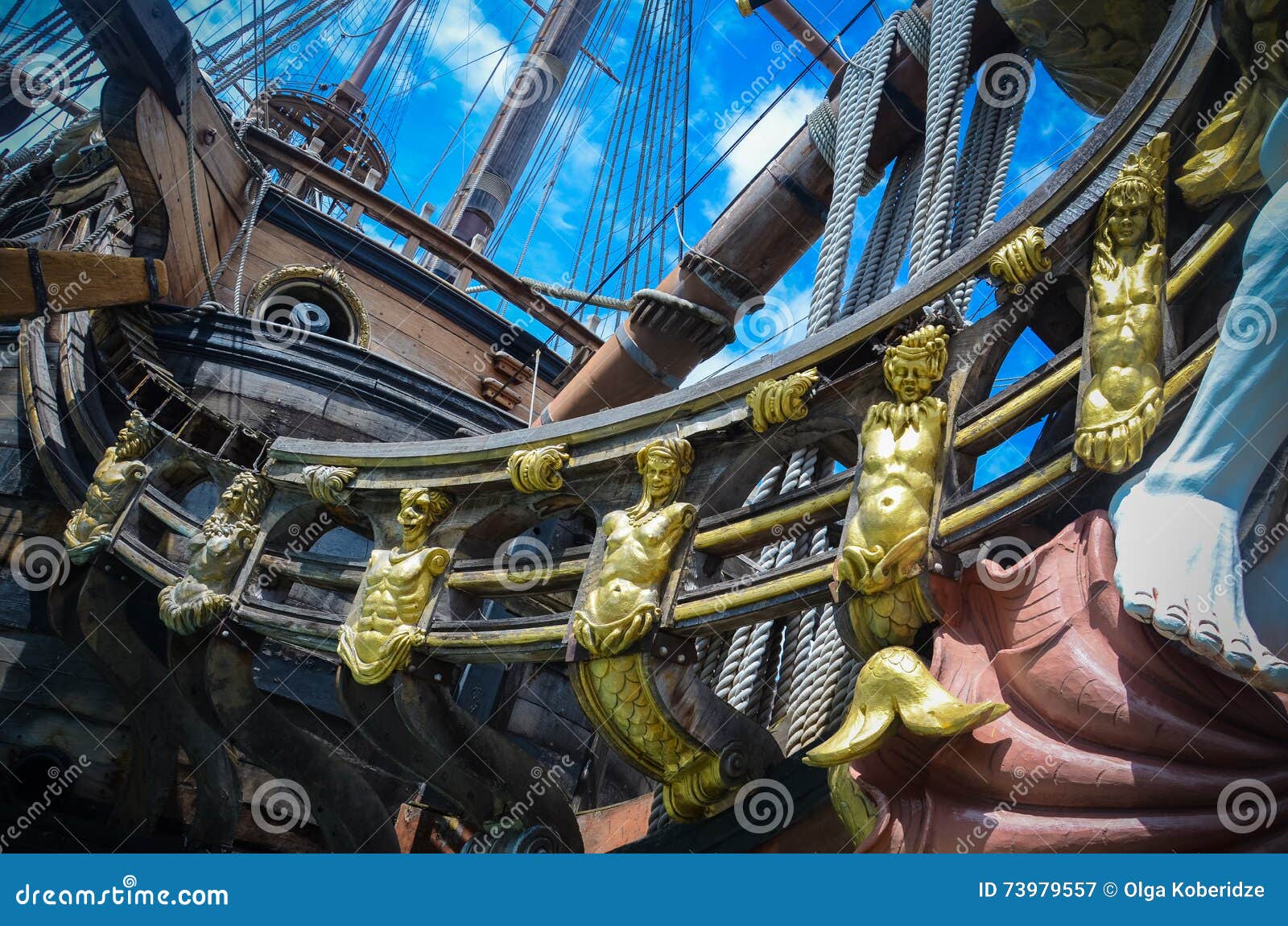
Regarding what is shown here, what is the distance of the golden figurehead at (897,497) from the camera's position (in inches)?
159

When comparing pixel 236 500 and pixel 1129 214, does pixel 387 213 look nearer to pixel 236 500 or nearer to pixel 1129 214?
pixel 236 500

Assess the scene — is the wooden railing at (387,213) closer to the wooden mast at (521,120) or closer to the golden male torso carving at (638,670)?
the wooden mast at (521,120)

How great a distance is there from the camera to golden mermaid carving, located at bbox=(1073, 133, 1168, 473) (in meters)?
3.76

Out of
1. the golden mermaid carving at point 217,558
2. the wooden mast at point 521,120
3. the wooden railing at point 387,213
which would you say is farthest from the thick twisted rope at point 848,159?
the wooden mast at point 521,120

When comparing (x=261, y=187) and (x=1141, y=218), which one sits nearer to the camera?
(x=1141, y=218)

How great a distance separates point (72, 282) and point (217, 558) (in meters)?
2.40

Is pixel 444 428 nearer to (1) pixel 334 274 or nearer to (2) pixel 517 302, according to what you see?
(1) pixel 334 274

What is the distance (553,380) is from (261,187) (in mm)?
3336

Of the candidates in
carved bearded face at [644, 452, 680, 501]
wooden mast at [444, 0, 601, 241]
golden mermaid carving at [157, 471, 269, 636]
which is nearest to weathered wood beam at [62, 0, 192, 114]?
golden mermaid carving at [157, 471, 269, 636]

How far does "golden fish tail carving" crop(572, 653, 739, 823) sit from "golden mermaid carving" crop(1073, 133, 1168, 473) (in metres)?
1.78

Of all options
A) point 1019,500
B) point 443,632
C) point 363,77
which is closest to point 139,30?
point 443,632

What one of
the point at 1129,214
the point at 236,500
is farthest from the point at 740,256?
the point at 1129,214

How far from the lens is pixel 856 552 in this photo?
4.07m

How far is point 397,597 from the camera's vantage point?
5.70 metres
